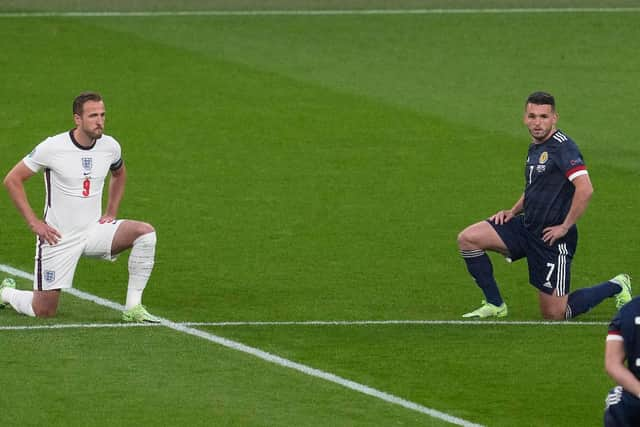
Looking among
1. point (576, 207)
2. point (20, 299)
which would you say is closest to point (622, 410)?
point (576, 207)

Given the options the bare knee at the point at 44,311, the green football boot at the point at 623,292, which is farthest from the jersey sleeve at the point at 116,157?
the green football boot at the point at 623,292

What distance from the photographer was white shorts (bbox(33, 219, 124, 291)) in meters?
14.0

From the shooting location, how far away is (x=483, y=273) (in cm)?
1416

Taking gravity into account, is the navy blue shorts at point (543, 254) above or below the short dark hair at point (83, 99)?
below

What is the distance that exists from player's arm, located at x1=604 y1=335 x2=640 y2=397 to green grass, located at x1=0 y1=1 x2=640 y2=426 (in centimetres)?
190

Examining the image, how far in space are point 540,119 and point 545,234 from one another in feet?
2.95

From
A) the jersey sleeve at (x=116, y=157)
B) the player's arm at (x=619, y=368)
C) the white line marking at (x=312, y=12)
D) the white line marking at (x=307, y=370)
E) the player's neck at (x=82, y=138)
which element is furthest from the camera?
the white line marking at (x=312, y=12)

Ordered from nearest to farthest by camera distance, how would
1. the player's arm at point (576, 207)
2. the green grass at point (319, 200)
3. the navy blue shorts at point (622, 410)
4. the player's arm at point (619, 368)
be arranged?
the player's arm at point (619, 368) → the navy blue shorts at point (622, 410) → the green grass at point (319, 200) → the player's arm at point (576, 207)

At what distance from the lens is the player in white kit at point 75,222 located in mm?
13938

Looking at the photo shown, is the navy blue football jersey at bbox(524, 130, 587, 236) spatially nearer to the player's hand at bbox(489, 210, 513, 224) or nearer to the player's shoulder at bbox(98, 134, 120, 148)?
the player's hand at bbox(489, 210, 513, 224)

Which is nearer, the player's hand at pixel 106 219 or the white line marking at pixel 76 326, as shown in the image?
the white line marking at pixel 76 326

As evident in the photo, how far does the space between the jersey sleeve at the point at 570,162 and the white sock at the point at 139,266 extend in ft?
10.7

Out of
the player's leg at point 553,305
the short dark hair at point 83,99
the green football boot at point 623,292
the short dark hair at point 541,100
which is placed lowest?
the player's leg at point 553,305

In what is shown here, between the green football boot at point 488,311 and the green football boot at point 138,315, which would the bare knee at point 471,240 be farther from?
the green football boot at point 138,315
